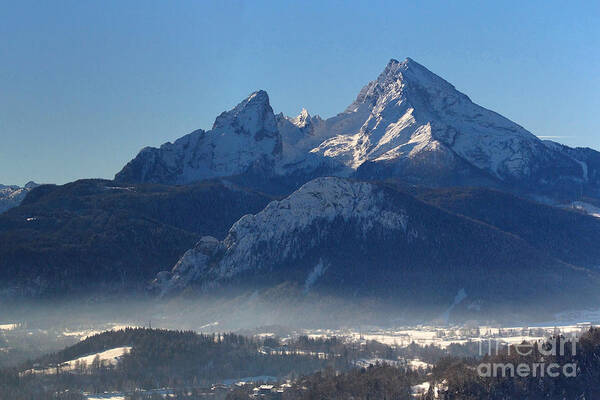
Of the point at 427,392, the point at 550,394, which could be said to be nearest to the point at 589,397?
the point at 550,394

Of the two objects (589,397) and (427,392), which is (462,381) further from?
(589,397)

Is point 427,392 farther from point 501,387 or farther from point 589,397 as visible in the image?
point 589,397

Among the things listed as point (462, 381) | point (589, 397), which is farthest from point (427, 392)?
point (589, 397)

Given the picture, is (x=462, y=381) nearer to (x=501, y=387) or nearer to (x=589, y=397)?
(x=501, y=387)
